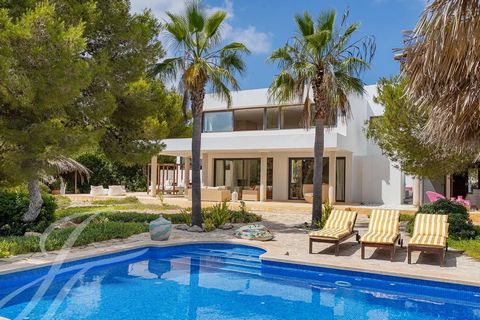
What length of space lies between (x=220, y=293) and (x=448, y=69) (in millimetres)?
6304

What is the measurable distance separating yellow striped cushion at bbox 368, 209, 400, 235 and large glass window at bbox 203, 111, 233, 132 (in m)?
18.4

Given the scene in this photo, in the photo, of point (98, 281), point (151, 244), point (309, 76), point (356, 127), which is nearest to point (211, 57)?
point (309, 76)

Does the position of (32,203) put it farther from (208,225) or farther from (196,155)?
(208,225)

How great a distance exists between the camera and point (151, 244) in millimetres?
12945

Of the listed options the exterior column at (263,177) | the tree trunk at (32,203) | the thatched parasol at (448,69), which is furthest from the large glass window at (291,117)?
the thatched parasol at (448,69)

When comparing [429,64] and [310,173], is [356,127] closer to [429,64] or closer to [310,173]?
[310,173]

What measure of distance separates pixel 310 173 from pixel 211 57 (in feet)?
44.8

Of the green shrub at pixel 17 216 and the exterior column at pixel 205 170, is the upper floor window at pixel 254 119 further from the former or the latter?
the green shrub at pixel 17 216

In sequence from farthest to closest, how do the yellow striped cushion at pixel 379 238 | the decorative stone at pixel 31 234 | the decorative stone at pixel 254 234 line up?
1. the decorative stone at pixel 254 234
2. the decorative stone at pixel 31 234
3. the yellow striped cushion at pixel 379 238

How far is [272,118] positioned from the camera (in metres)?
28.9

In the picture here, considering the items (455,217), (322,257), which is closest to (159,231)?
(322,257)

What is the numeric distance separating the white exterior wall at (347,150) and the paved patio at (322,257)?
380 inches

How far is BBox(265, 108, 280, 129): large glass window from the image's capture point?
2870cm

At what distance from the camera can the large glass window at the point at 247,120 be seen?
29833mm
